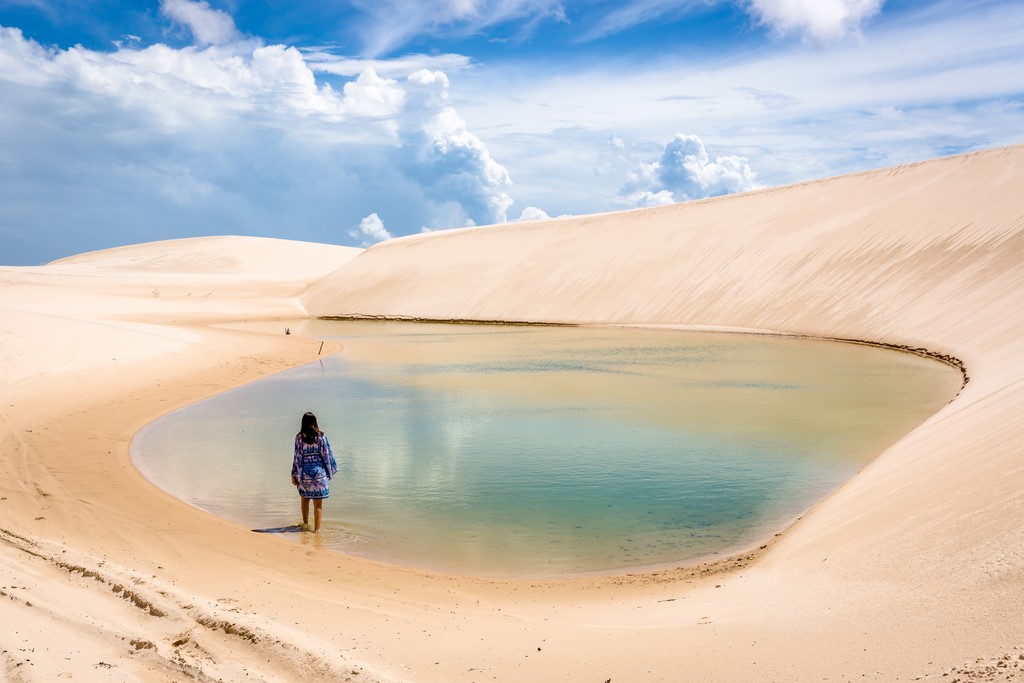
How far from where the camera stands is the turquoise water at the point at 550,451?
791cm

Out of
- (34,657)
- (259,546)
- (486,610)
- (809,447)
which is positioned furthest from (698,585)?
(809,447)

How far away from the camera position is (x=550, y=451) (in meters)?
11.3

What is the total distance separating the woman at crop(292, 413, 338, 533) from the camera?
8.15 metres

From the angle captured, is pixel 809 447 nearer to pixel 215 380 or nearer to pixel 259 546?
pixel 259 546

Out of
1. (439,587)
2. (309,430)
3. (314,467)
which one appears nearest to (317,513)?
(314,467)

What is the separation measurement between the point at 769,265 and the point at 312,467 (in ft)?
101

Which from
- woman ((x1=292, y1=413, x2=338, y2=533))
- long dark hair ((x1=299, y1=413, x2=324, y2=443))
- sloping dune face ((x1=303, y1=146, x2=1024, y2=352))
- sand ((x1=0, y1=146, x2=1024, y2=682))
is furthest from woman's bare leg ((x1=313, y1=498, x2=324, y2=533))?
sloping dune face ((x1=303, y1=146, x2=1024, y2=352))

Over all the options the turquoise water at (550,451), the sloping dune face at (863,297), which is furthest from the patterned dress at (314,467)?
the sloping dune face at (863,297)

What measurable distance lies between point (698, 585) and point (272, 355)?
19.4 metres

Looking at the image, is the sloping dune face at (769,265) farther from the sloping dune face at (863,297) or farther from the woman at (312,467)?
the woman at (312,467)

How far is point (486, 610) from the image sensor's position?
229 inches

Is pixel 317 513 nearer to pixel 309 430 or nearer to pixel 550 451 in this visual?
pixel 309 430

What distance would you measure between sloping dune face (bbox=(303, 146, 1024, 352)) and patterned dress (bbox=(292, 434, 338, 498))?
63.7 feet

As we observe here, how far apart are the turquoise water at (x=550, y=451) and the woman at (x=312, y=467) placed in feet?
0.92
